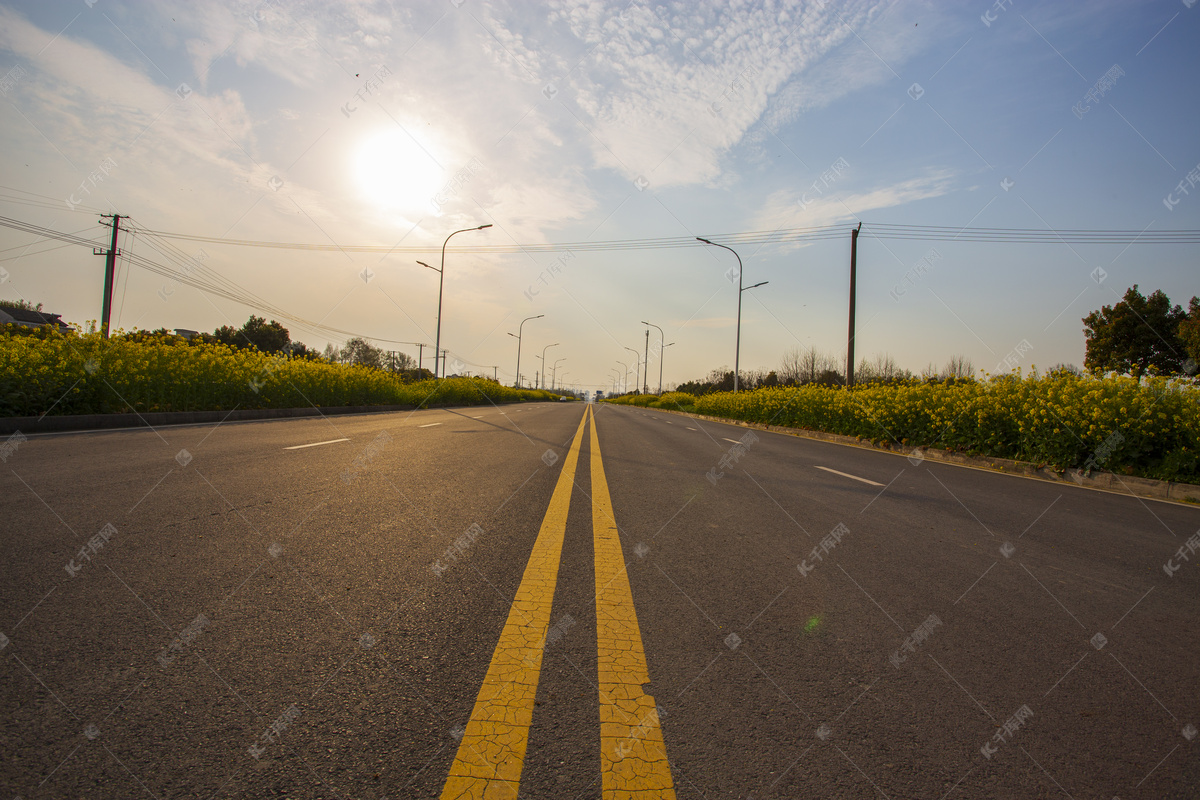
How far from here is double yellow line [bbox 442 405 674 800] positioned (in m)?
1.53

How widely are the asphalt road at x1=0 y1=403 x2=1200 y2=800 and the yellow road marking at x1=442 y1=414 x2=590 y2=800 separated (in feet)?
0.04

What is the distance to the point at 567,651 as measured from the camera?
228 centimetres

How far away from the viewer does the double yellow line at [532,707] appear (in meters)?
1.53

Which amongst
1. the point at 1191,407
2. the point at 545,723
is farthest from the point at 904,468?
the point at 545,723

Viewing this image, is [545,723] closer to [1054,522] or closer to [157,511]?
[157,511]

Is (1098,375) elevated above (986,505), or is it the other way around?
(1098,375)

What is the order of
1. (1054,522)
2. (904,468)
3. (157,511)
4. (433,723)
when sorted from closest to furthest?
(433,723)
(157,511)
(1054,522)
(904,468)

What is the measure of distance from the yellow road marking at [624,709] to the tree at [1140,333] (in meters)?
45.1

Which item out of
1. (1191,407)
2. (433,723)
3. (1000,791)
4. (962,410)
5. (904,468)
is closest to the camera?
(1000,791)

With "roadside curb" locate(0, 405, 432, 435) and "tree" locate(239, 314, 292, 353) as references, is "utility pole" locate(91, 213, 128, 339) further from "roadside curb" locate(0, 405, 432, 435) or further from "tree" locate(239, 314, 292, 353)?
"tree" locate(239, 314, 292, 353)

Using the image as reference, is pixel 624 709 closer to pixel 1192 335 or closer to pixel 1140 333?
pixel 1192 335

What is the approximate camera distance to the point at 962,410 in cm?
1256

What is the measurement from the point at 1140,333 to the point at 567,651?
49554 millimetres

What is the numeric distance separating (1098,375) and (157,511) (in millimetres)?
14629
